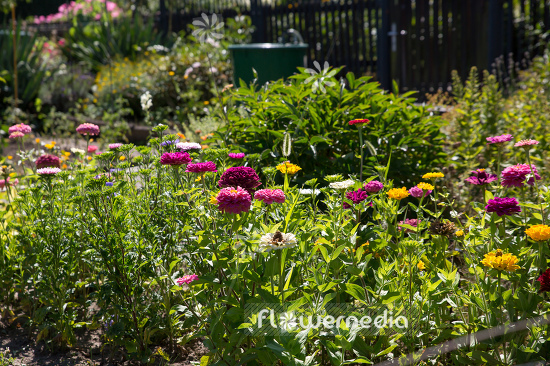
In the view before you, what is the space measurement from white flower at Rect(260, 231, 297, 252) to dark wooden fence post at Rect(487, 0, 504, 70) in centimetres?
690

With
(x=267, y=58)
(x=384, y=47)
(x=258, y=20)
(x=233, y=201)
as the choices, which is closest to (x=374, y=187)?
(x=233, y=201)

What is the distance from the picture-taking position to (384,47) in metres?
8.20

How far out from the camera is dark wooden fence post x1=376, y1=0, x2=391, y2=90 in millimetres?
8062

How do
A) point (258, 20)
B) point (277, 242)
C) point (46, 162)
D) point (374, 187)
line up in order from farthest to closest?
point (258, 20) < point (46, 162) < point (374, 187) < point (277, 242)

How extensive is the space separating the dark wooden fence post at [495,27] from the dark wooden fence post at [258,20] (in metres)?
4.04

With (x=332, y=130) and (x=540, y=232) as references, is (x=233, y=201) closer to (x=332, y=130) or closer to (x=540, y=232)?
(x=540, y=232)

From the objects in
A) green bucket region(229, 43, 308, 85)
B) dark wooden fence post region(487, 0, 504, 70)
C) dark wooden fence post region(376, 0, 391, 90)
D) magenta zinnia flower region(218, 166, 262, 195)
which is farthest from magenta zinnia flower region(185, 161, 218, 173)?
dark wooden fence post region(376, 0, 391, 90)

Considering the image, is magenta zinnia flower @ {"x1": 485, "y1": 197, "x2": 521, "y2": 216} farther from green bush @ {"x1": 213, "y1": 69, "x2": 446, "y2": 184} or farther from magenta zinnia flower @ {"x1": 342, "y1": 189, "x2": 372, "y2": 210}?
green bush @ {"x1": 213, "y1": 69, "x2": 446, "y2": 184}

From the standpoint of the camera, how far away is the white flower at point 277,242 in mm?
1386

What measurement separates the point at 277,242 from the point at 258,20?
8.64 metres

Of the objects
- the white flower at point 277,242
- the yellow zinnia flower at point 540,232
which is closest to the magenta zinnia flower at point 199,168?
the white flower at point 277,242

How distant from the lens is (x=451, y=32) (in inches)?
310

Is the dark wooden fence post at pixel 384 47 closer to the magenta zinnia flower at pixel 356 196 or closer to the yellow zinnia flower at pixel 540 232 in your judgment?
the magenta zinnia flower at pixel 356 196

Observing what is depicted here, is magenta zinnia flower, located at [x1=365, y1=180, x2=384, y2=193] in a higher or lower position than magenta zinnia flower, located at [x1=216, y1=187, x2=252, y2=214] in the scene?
lower
